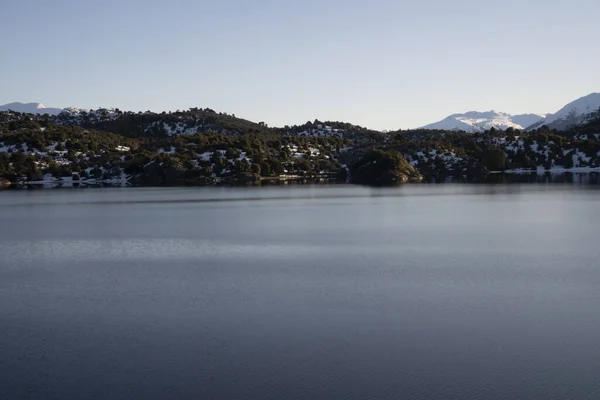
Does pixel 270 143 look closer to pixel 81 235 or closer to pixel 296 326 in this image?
pixel 81 235

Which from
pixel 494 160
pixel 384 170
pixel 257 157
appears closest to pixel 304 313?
pixel 384 170

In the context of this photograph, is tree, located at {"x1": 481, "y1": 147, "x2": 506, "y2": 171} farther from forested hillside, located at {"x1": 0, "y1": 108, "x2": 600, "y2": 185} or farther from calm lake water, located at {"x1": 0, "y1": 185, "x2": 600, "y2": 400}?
calm lake water, located at {"x1": 0, "y1": 185, "x2": 600, "y2": 400}

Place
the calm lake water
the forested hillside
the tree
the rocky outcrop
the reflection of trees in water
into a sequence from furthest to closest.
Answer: the tree < the forested hillside < the rocky outcrop < the reflection of trees in water < the calm lake water

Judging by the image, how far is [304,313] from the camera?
52.1 ft

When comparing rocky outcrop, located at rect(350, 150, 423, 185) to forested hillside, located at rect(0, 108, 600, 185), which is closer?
rocky outcrop, located at rect(350, 150, 423, 185)

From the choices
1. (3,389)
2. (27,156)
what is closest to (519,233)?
(3,389)

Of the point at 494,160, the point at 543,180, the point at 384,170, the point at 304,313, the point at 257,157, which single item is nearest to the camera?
the point at 304,313

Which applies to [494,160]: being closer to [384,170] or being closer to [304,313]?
[384,170]

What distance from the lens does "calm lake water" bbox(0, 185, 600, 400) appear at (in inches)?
454

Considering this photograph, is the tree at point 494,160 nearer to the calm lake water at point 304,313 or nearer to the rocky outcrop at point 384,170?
the rocky outcrop at point 384,170

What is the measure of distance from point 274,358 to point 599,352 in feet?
20.5

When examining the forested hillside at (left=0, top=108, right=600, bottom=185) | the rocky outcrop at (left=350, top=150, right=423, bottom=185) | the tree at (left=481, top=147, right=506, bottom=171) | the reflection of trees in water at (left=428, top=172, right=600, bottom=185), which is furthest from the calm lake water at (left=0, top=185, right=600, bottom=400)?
the tree at (left=481, top=147, right=506, bottom=171)

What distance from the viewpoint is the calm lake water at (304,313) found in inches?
454

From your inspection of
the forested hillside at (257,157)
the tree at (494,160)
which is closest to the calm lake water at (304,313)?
the forested hillside at (257,157)
